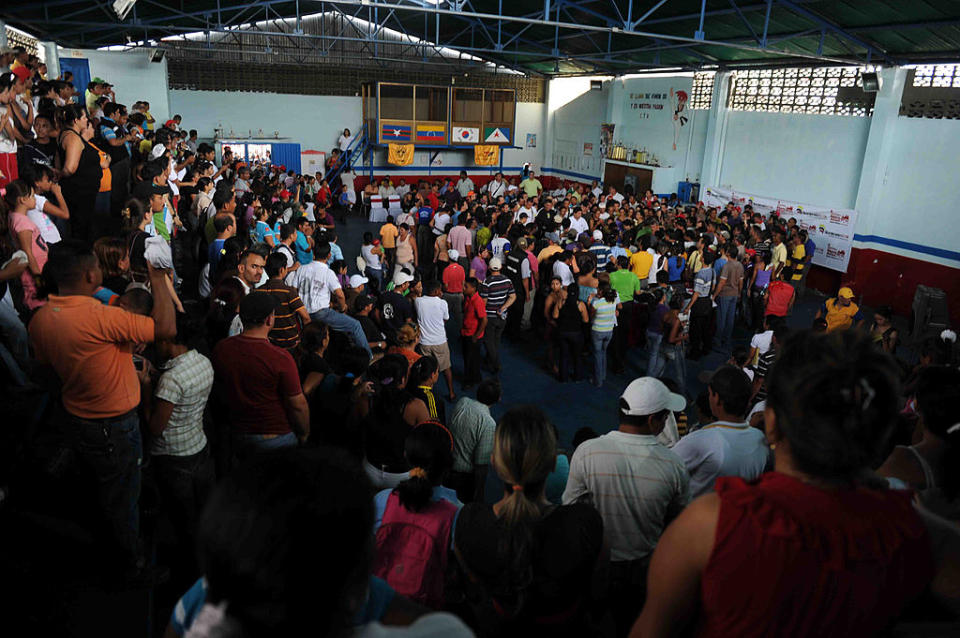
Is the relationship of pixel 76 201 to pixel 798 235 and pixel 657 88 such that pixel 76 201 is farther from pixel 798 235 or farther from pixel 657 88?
pixel 657 88

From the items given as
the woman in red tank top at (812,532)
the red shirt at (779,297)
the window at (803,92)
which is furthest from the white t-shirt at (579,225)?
the woman in red tank top at (812,532)

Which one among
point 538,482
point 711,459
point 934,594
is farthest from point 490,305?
point 934,594

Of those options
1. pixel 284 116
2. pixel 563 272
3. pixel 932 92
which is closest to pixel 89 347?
pixel 563 272

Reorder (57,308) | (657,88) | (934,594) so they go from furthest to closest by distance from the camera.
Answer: (657,88), (57,308), (934,594)

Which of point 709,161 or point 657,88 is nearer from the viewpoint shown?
point 709,161

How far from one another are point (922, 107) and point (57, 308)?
1250cm

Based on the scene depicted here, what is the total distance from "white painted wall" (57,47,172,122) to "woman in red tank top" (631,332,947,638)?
17.9 meters

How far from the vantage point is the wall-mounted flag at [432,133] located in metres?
18.6

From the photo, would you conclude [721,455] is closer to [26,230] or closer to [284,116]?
[26,230]

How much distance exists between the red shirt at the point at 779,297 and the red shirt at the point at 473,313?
3.98 m

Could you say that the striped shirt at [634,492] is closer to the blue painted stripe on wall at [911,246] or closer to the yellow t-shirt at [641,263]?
the yellow t-shirt at [641,263]

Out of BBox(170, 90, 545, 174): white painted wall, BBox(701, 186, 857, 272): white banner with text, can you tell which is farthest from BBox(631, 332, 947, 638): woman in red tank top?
BBox(170, 90, 545, 174): white painted wall

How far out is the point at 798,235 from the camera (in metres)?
9.44

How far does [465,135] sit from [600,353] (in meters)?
14.2
